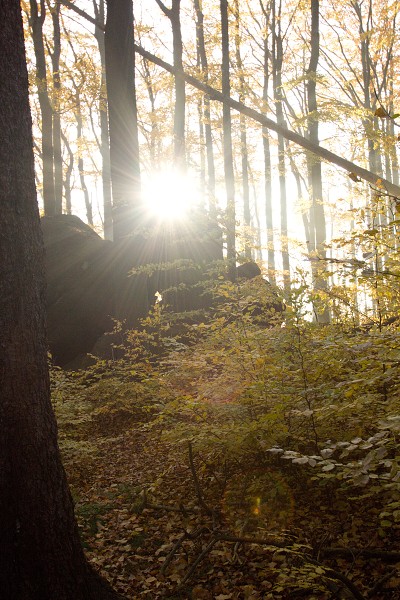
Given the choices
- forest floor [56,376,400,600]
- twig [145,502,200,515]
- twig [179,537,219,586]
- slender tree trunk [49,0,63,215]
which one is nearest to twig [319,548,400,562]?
forest floor [56,376,400,600]

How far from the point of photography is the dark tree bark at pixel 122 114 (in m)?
9.02

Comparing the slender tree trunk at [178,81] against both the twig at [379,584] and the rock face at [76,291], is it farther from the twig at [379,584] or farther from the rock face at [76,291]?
the twig at [379,584]

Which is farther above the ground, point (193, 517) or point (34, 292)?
point (34, 292)

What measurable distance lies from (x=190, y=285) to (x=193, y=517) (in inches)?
283

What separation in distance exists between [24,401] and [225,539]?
1.81 m

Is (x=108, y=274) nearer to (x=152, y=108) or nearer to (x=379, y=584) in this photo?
(x=379, y=584)

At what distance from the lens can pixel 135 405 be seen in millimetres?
7621

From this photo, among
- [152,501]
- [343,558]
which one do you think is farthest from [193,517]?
[343,558]

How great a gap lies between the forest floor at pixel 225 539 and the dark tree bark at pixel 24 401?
3.24ft

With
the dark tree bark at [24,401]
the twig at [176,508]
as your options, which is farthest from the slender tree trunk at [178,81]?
the dark tree bark at [24,401]

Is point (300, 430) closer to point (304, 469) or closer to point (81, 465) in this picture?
point (304, 469)

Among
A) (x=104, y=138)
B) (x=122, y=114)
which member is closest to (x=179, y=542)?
(x=122, y=114)

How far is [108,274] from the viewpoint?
1164cm

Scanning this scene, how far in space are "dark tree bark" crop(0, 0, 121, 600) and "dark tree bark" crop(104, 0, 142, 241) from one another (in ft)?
23.0
